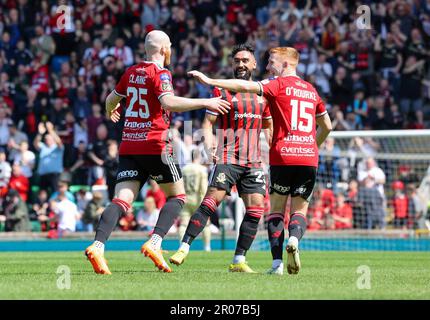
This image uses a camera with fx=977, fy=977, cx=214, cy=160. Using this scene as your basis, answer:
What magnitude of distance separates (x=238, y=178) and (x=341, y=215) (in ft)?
32.7

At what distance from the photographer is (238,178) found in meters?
10.7

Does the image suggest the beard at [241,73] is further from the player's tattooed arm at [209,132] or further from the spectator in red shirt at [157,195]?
the spectator in red shirt at [157,195]

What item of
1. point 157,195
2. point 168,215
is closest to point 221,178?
point 168,215

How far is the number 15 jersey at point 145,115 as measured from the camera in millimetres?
9805

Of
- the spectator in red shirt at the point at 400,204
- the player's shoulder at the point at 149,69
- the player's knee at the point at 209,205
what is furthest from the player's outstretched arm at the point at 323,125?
the spectator in red shirt at the point at 400,204

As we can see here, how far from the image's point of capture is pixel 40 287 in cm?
802

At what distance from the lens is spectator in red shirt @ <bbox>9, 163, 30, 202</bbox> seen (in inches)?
871

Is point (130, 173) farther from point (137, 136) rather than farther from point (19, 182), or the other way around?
point (19, 182)

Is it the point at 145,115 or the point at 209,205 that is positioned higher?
the point at 145,115

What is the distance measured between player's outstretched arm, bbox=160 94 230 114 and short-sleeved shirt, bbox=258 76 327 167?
579 mm

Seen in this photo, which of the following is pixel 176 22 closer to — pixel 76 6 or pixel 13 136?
pixel 76 6

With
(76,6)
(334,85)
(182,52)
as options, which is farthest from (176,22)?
(334,85)

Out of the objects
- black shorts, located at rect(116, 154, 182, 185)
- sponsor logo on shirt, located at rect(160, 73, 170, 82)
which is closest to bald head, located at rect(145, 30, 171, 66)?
sponsor logo on shirt, located at rect(160, 73, 170, 82)

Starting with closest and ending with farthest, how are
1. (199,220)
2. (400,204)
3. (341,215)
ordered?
(199,220)
(341,215)
(400,204)
